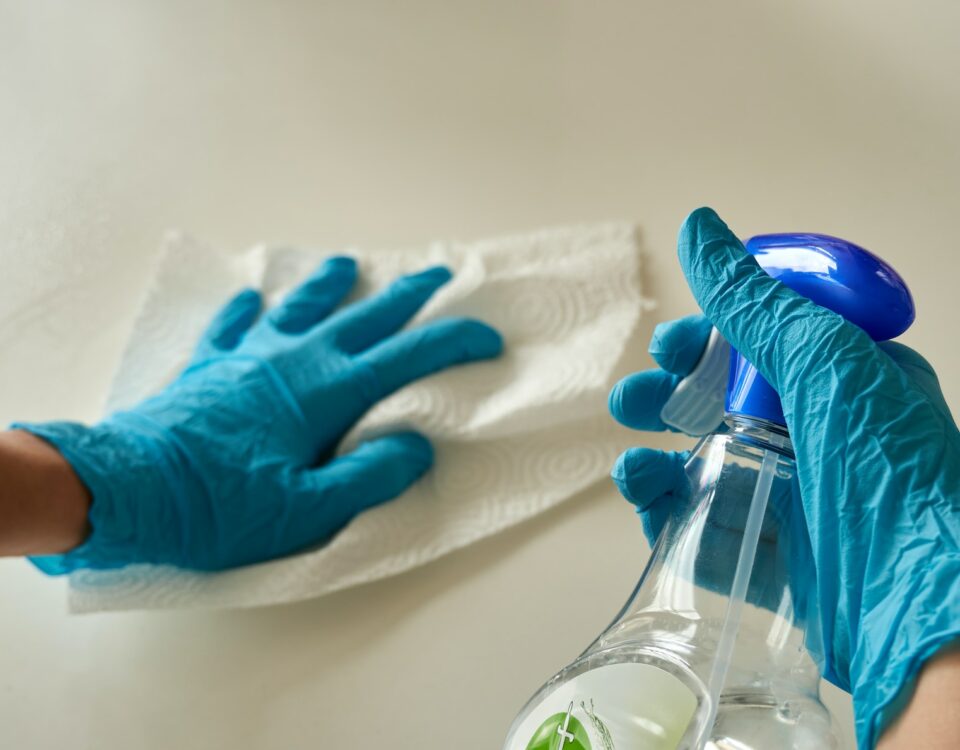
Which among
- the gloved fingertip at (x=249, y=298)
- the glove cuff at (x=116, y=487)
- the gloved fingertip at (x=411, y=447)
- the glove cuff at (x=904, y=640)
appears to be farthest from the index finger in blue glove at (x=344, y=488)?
the glove cuff at (x=904, y=640)

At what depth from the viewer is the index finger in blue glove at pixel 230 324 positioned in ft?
3.54

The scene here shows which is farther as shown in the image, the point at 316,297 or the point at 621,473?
the point at 316,297

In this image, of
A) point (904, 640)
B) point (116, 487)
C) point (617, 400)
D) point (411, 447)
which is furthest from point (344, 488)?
point (904, 640)

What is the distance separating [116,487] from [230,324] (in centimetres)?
29

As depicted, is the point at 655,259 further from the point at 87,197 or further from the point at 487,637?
the point at 87,197

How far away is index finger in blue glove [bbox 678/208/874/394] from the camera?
1.80ft

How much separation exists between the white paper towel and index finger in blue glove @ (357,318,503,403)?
0.02 meters

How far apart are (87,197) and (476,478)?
2.11 feet

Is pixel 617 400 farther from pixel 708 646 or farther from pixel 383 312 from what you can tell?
pixel 383 312

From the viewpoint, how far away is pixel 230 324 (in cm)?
109

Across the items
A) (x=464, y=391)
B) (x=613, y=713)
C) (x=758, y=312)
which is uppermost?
(x=758, y=312)

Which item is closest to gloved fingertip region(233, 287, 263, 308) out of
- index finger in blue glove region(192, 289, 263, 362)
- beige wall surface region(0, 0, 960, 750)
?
index finger in blue glove region(192, 289, 263, 362)

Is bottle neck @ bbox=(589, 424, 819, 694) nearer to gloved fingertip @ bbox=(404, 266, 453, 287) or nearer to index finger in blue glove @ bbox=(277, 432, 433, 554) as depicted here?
index finger in blue glove @ bbox=(277, 432, 433, 554)

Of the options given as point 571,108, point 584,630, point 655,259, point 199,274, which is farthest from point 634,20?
point 584,630
